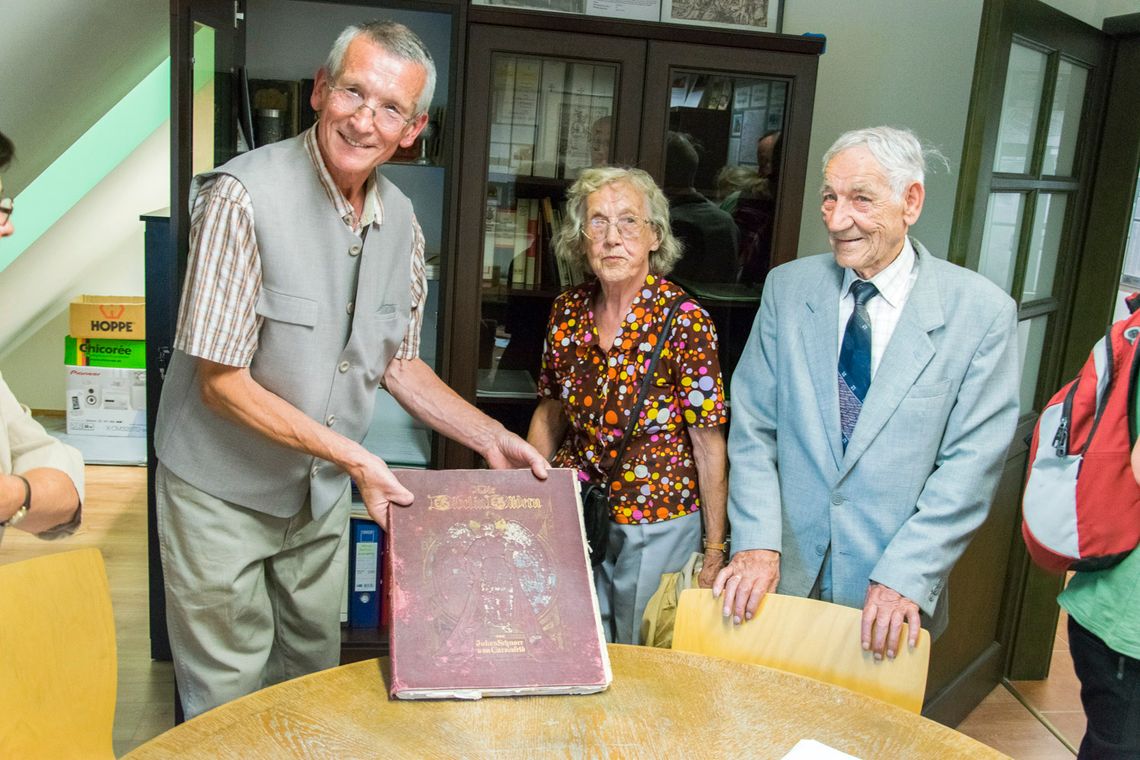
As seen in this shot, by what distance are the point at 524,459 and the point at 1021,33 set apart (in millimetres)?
1648

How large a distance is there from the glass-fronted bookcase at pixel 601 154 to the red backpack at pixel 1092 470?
4.40 feet

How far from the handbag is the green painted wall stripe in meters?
2.99

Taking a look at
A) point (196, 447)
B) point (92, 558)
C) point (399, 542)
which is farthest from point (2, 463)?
point (399, 542)

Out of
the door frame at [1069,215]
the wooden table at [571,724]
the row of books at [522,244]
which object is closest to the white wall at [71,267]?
the row of books at [522,244]

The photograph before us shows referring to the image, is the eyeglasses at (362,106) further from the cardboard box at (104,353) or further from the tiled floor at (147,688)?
the cardboard box at (104,353)

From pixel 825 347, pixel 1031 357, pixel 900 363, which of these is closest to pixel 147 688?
pixel 825 347

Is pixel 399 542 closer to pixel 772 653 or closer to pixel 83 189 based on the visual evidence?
pixel 772 653

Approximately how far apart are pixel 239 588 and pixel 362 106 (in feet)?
2.92

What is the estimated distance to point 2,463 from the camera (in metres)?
1.58

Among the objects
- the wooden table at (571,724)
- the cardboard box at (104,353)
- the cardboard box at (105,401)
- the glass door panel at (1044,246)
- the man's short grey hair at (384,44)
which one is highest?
the man's short grey hair at (384,44)

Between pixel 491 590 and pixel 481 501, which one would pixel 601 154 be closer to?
pixel 481 501

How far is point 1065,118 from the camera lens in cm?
294

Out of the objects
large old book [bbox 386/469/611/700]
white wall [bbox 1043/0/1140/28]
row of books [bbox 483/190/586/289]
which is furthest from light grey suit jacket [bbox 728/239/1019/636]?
white wall [bbox 1043/0/1140/28]

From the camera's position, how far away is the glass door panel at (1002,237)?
2.75m
